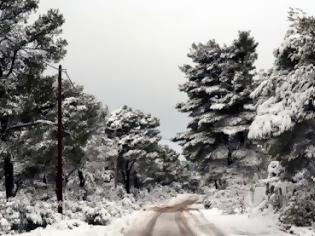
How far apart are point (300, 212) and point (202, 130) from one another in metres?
22.2

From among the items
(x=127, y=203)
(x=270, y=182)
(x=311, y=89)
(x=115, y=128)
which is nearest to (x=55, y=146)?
(x=127, y=203)

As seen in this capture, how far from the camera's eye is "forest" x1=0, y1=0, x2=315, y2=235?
1591 centimetres

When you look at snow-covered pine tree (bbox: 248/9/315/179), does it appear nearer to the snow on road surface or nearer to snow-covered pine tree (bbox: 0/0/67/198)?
the snow on road surface

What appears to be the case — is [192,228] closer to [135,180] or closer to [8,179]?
[8,179]

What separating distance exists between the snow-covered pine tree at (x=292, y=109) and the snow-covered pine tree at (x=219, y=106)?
17.2 m

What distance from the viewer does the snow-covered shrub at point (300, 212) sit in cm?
1508

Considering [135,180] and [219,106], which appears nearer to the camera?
[219,106]

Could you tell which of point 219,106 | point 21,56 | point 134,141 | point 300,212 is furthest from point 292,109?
point 134,141

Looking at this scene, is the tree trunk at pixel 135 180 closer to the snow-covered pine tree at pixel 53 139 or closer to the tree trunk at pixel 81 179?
the tree trunk at pixel 81 179

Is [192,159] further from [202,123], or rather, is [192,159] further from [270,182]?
[270,182]

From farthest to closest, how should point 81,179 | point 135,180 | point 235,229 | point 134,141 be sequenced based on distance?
1. point 135,180
2. point 134,141
3. point 81,179
4. point 235,229

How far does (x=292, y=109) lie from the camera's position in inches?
620

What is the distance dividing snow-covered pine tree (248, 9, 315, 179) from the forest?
31 millimetres

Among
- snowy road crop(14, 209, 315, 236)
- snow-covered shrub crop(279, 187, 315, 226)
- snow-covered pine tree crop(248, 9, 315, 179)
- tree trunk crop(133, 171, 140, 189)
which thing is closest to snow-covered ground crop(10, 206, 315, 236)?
snowy road crop(14, 209, 315, 236)
